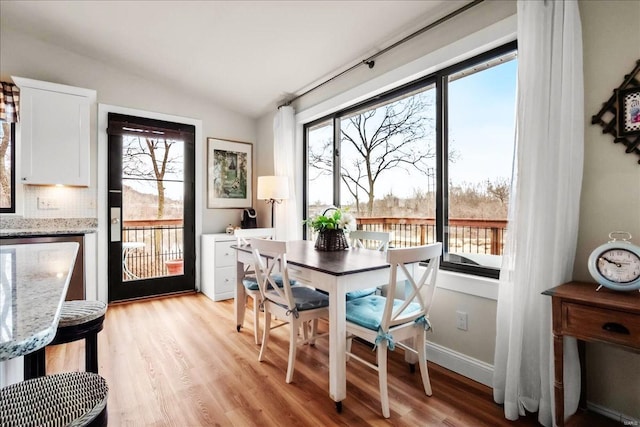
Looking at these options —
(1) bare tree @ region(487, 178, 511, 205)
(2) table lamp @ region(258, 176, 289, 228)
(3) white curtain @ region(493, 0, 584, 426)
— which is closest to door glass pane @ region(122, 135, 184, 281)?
(2) table lamp @ region(258, 176, 289, 228)

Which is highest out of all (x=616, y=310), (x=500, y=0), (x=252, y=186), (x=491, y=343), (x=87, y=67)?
(x=87, y=67)

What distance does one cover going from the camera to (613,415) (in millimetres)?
1644

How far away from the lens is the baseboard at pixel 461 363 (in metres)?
2.12

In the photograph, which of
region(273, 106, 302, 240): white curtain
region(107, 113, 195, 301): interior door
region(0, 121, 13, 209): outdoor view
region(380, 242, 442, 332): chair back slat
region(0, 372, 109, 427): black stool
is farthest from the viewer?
region(273, 106, 302, 240): white curtain

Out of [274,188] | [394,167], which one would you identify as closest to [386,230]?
[394,167]

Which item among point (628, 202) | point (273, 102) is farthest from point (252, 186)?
point (628, 202)

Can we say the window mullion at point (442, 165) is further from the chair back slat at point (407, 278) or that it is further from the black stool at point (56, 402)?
Answer: the black stool at point (56, 402)

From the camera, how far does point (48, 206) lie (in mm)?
3611

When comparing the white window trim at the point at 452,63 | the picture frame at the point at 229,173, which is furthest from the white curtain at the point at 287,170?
the white window trim at the point at 452,63

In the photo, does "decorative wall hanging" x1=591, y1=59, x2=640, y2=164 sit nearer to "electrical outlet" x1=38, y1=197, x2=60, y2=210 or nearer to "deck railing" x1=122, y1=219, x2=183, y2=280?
"deck railing" x1=122, y1=219, x2=183, y2=280

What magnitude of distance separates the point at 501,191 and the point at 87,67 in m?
4.53

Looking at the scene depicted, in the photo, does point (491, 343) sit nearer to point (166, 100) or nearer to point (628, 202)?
point (628, 202)

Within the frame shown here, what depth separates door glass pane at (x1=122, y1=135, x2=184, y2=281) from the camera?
13.4 ft

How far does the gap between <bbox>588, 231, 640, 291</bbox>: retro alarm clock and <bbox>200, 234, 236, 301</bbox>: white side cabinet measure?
3433 mm
